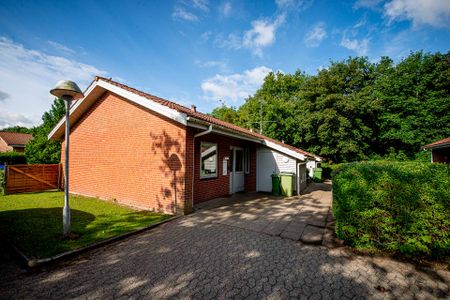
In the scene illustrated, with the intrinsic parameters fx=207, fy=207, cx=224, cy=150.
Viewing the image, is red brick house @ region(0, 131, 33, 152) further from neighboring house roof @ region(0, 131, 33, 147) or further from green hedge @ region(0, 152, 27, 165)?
green hedge @ region(0, 152, 27, 165)

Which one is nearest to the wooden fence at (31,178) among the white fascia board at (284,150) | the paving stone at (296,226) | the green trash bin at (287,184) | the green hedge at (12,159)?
the white fascia board at (284,150)

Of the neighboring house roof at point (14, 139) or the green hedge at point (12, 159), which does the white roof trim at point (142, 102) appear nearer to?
the green hedge at point (12, 159)

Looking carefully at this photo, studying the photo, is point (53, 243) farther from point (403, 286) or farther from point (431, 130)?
point (431, 130)

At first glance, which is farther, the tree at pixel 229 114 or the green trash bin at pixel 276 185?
the tree at pixel 229 114

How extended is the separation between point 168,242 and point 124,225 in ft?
6.14

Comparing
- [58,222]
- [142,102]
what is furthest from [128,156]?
[58,222]

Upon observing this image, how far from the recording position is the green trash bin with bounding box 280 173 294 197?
1058 centimetres

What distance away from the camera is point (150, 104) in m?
7.25

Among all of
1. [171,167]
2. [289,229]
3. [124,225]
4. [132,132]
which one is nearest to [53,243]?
[124,225]

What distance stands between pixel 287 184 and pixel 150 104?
24.8ft

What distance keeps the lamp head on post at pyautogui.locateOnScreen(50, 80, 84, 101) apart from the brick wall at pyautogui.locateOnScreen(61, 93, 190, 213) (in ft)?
9.57

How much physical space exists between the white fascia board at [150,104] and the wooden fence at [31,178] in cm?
702

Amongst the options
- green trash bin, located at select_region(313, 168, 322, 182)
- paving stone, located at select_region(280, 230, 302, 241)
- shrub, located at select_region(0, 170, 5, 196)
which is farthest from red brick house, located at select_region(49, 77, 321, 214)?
green trash bin, located at select_region(313, 168, 322, 182)

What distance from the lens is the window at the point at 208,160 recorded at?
8.58 metres
